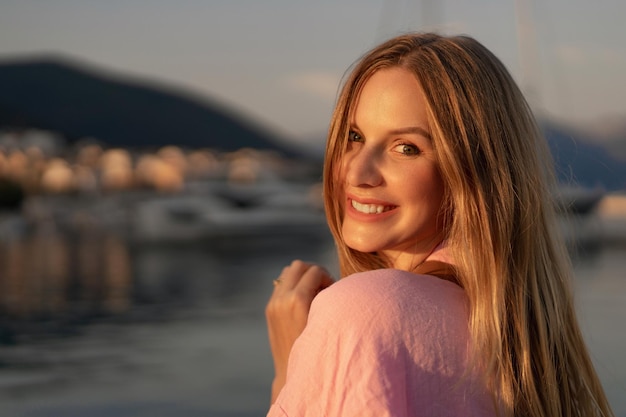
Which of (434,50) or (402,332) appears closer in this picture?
(402,332)

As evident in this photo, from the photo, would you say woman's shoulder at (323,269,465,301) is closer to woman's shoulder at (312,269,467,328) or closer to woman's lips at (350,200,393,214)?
woman's shoulder at (312,269,467,328)

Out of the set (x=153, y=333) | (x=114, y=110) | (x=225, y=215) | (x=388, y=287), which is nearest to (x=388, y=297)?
(x=388, y=287)

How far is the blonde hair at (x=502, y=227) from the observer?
32.6 inches

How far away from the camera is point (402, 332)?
75cm

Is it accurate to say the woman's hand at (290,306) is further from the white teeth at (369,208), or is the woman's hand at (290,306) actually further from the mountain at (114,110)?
the mountain at (114,110)

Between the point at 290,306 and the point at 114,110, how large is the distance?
4918cm

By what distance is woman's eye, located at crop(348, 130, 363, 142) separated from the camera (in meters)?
0.96

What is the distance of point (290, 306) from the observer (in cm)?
101

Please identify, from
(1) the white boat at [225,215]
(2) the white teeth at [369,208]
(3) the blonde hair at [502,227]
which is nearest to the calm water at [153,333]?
(3) the blonde hair at [502,227]

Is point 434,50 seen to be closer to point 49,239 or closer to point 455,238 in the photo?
point 455,238

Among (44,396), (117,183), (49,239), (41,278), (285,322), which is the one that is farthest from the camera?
(117,183)

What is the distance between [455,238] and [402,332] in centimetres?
16

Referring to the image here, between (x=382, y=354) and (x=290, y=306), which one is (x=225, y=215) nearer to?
(x=290, y=306)

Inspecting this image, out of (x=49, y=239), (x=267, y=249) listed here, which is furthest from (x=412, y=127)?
(x=49, y=239)
